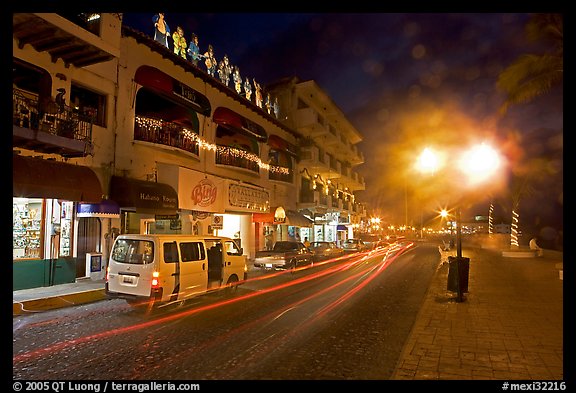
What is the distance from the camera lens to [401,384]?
203 inches

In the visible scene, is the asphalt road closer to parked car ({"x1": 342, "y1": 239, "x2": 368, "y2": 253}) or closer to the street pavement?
the street pavement

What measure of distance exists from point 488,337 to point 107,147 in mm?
14161

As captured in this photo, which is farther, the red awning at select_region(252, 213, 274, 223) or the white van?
the red awning at select_region(252, 213, 274, 223)

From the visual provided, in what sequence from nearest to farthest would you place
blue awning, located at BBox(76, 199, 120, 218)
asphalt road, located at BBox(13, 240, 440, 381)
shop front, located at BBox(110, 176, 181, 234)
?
asphalt road, located at BBox(13, 240, 440, 381)
blue awning, located at BBox(76, 199, 120, 218)
shop front, located at BBox(110, 176, 181, 234)

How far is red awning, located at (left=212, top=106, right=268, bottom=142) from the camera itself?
73.6 feet

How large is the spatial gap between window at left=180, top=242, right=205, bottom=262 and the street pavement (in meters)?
3.86

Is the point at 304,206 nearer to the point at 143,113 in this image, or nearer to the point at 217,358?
the point at 143,113

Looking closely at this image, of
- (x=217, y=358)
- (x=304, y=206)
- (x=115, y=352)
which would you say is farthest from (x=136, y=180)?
(x=304, y=206)

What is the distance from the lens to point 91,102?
15109 mm

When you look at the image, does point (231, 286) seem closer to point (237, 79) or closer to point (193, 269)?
point (193, 269)

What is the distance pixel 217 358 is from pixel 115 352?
6.01ft

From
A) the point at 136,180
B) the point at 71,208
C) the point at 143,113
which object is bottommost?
the point at 71,208

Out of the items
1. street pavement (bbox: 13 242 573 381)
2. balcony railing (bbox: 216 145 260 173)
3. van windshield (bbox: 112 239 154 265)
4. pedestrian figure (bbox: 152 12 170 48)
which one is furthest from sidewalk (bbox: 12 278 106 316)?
pedestrian figure (bbox: 152 12 170 48)

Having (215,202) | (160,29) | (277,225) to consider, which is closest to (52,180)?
(215,202)
